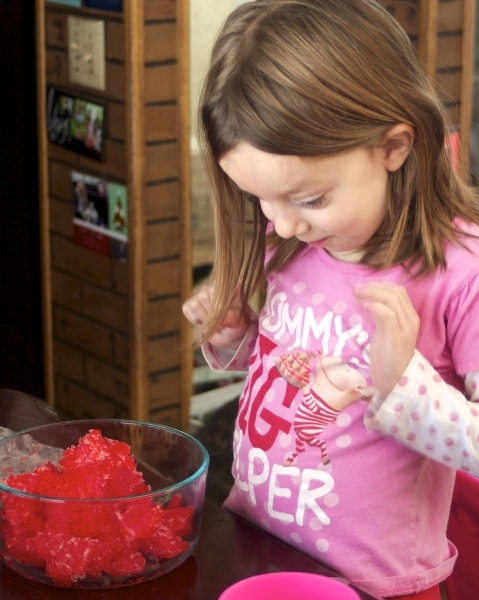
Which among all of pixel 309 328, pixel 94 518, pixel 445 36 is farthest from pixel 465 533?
pixel 445 36

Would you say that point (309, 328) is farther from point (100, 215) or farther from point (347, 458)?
point (100, 215)

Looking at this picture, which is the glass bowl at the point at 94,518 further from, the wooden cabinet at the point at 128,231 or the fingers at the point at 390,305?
the wooden cabinet at the point at 128,231

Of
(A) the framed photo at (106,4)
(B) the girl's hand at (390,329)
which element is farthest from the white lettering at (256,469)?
(A) the framed photo at (106,4)

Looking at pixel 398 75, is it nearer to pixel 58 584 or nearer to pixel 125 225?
pixel 58 584

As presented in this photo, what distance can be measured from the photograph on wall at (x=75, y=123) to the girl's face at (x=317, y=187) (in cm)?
163

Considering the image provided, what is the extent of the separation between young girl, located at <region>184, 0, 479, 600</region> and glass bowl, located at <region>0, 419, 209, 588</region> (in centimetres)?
18

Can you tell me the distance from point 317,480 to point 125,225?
5.26ft

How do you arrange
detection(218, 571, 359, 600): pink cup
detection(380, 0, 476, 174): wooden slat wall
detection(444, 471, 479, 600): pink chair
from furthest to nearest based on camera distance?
detection(380, 0, 476, 174): wooden slat wall
detection(444, 471, 479, 600): pink chair
detection(218, 571, 359, 600): pink cup

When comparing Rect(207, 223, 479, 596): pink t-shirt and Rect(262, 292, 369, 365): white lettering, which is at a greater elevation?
Rect(262, 292, 369, 365): white lettering

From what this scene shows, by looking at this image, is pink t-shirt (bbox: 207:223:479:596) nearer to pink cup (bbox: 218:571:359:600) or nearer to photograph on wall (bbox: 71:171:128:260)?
pink cup (bbox: 218:571:359:600)

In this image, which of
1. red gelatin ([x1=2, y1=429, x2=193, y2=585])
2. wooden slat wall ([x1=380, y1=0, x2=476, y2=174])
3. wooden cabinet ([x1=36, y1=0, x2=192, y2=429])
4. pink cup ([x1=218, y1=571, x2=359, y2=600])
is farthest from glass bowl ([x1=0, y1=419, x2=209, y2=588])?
wooden slat wall ([x1=380, y1=0, x2=476, y2=174])

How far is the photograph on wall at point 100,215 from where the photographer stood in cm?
283

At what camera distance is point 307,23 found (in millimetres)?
1166

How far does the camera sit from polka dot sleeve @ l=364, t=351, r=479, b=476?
117 centimetres
